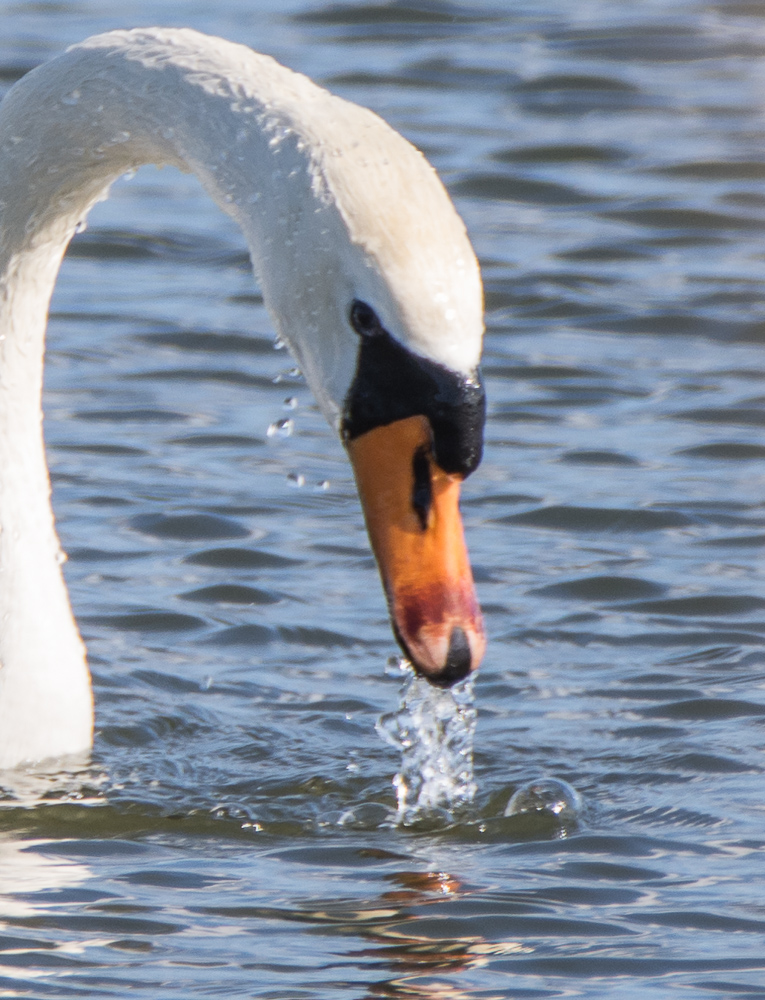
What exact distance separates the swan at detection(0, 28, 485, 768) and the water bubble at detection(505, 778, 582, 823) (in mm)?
1052

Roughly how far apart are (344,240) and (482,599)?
10.1 ft

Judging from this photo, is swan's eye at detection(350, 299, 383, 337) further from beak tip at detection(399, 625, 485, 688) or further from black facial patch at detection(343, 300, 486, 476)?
beak tip at detection(399, 625, 485, 688)

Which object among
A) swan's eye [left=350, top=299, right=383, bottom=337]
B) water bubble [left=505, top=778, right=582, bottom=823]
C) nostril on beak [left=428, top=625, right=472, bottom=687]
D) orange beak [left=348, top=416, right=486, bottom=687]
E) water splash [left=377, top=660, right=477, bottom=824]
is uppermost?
swan's eye [left=350, top=299, right=383, bottom=337]

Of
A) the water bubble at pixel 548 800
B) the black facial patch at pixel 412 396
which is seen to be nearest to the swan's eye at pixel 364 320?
the black facial patch at pixel 412 396

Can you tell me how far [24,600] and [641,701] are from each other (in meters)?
1.93

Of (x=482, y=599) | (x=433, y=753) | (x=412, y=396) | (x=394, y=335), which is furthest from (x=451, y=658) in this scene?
(x=482, y=599)

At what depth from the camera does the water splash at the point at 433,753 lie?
583cm

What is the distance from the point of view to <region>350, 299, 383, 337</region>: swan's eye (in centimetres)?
465

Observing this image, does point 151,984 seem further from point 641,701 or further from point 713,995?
point 641,701

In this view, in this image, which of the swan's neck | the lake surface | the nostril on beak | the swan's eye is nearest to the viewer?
the swan's eye

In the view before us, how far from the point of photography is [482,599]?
7.63m

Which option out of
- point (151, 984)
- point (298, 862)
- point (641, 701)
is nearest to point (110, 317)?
point (641, 701)

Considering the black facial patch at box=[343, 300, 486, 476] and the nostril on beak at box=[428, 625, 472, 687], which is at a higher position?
the black facial patch at box=[343, 300, 486, 476]

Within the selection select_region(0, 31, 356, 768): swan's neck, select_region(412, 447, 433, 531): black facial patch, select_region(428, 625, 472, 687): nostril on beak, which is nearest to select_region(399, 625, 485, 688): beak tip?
select_region(428, 625, 472, 687): nostril on beak
